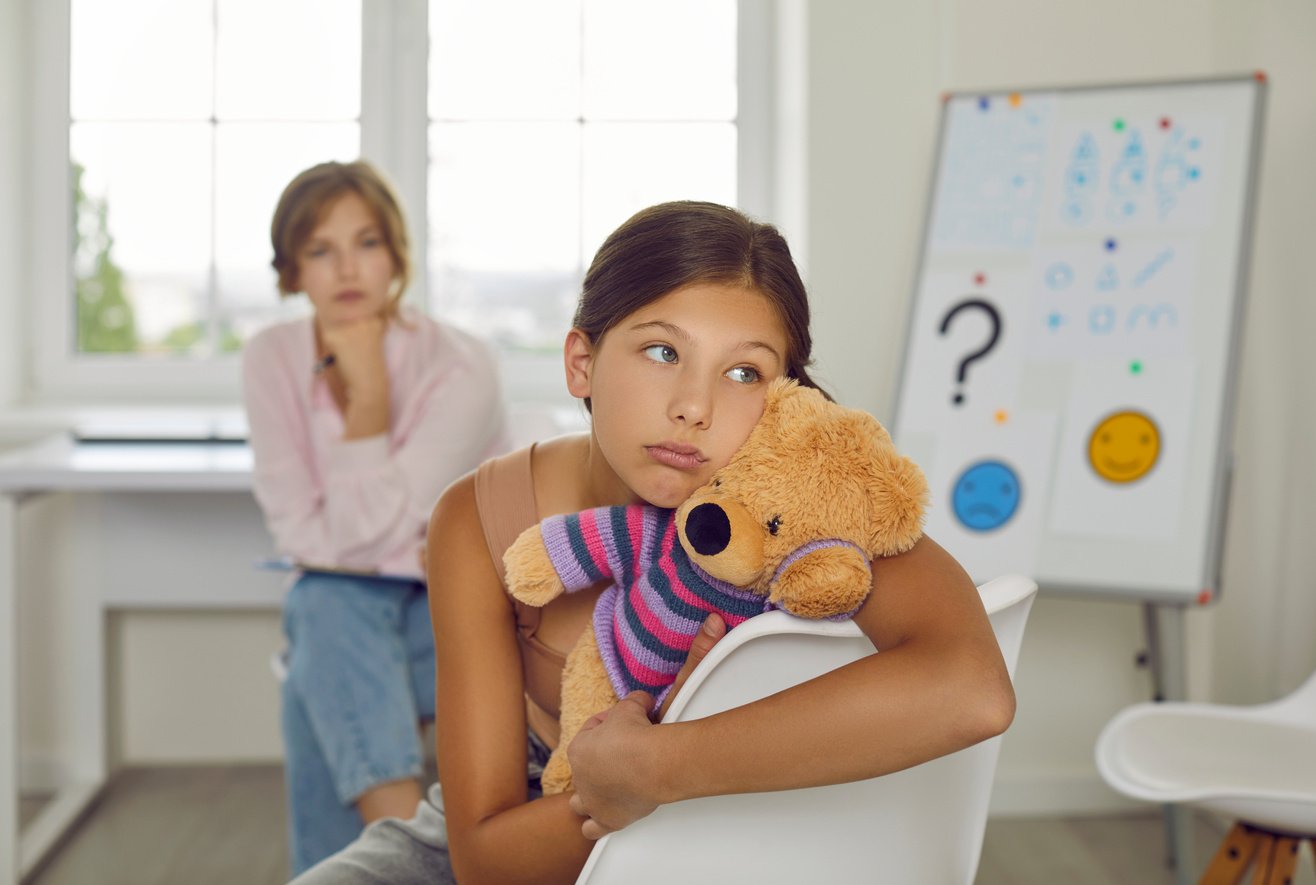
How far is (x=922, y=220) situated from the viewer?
2.42 meters

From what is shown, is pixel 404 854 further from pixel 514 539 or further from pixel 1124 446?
pixel 1124 446

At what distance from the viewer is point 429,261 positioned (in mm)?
2945

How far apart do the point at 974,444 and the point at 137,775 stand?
6.37 ft

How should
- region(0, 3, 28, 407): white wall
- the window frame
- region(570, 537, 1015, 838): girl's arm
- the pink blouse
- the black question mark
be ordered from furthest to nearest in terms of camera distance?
1. the window frame
2. region(0, 3, 28, 407): white wall
3. the black question mark
4. the pink blouse
5. region(570, 537, 1015, 838): girl's arm

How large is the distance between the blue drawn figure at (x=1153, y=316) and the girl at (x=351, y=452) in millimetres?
1060

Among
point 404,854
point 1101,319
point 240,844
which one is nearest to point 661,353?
point 404,854

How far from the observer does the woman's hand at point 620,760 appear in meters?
0.78

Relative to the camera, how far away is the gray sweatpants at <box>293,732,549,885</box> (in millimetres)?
1017

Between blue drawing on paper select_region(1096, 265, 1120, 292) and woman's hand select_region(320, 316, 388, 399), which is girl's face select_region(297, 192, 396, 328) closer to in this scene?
woman's hand select_region(320, 316, 388, 399)

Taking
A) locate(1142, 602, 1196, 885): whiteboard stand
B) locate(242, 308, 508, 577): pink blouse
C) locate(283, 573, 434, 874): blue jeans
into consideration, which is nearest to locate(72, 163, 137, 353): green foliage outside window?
locate(242, 308, 508, 577): pink blouse

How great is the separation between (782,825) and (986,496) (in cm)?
139

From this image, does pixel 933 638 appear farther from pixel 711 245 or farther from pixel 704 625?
pixel 711 245

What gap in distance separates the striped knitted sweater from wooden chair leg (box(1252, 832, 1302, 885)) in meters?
0.94

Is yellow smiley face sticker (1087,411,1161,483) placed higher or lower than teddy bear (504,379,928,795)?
lower
